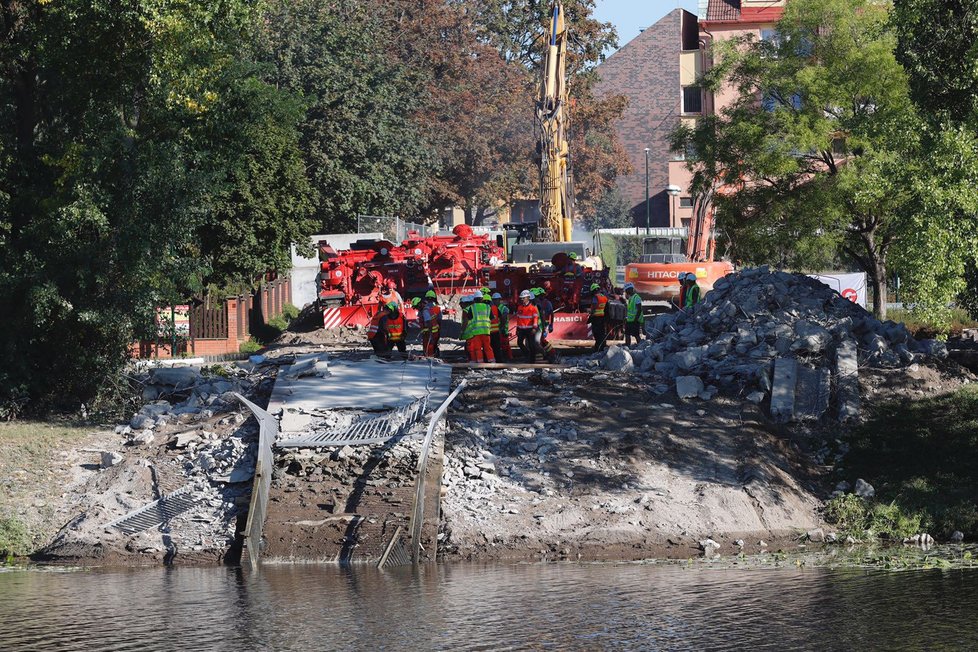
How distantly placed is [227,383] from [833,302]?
9.91 metres

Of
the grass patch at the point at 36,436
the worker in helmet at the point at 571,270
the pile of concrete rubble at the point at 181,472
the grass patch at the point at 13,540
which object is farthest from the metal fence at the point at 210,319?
the grass patch at the point at 13,540

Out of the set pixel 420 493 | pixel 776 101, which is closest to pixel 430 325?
pixel 420 493

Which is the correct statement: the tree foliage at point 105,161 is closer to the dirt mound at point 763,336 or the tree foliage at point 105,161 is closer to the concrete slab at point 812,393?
the dirt mound at point 763,336

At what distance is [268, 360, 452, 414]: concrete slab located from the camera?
59.6 feet

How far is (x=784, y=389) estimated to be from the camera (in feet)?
61.6

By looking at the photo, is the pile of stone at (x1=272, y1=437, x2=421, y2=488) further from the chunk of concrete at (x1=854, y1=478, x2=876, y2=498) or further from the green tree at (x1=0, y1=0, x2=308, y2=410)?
the chunk of concrete at (x1=854, y1=478, x2=876, y2=498)

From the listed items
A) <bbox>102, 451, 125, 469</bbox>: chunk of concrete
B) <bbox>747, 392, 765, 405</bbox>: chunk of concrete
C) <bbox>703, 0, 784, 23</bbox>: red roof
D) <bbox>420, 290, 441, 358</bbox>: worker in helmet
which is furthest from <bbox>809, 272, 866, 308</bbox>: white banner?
<bbox>703, 0, 784, 23</bbox>: red roof

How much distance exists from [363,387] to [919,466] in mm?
7809

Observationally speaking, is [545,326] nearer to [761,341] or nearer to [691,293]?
[691,293]

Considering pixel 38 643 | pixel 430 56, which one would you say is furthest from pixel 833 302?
pixel 430 56

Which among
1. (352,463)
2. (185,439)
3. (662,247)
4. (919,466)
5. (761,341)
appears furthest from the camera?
(662,247)

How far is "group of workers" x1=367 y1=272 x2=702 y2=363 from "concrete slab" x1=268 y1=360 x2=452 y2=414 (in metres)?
2.51

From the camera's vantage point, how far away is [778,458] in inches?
685

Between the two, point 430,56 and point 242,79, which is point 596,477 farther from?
point 430,56
